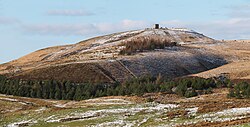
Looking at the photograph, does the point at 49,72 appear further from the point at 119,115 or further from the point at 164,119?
the point at 164,119

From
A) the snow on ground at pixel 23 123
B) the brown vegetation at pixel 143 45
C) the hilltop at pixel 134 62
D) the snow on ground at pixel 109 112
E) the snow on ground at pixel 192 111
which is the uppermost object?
the brown vegetation at pixel 143 45

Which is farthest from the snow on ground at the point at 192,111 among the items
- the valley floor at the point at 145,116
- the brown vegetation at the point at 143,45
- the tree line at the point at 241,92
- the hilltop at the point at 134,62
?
the brown vegetation at the point at 143,45

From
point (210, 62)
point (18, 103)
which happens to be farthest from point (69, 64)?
point (18, 103)

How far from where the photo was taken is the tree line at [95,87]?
9106cm

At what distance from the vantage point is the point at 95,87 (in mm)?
114688

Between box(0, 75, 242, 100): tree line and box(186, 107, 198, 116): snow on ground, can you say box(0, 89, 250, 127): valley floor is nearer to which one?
box(186, 107, 198, 116): snow on ground

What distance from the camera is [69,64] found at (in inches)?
5773

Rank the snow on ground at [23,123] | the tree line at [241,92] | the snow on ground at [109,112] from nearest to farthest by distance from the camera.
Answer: the snow on ground at [109,112], the snow on ground at [23,123], the tree line at [241,92]

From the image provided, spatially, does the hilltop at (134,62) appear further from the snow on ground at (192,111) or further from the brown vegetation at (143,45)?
the snow on ground at (192,111)

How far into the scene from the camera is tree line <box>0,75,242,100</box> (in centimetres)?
9106

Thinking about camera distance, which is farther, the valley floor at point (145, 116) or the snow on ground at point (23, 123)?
the snow on ground at point (23, 123)

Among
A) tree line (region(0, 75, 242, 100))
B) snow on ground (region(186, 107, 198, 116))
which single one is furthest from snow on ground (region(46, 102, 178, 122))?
tree line (region(0, 75, 242, 100))

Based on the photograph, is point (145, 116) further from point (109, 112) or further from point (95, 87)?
point (95, 87)

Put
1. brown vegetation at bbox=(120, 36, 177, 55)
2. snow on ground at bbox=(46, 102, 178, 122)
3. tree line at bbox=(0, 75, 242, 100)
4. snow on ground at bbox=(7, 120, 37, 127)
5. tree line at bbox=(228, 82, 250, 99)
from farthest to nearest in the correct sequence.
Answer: brown vegetation at bbox=(120, 36, 177, 55) < tree line at bbox=(0, 75, 242, 100) < tree line at bbox=(228, 82, 250, 99) < snow on ground at bbox=(7, 120, 37, 127) < snow on ground at bbox=(46, 102, 178, 122)
